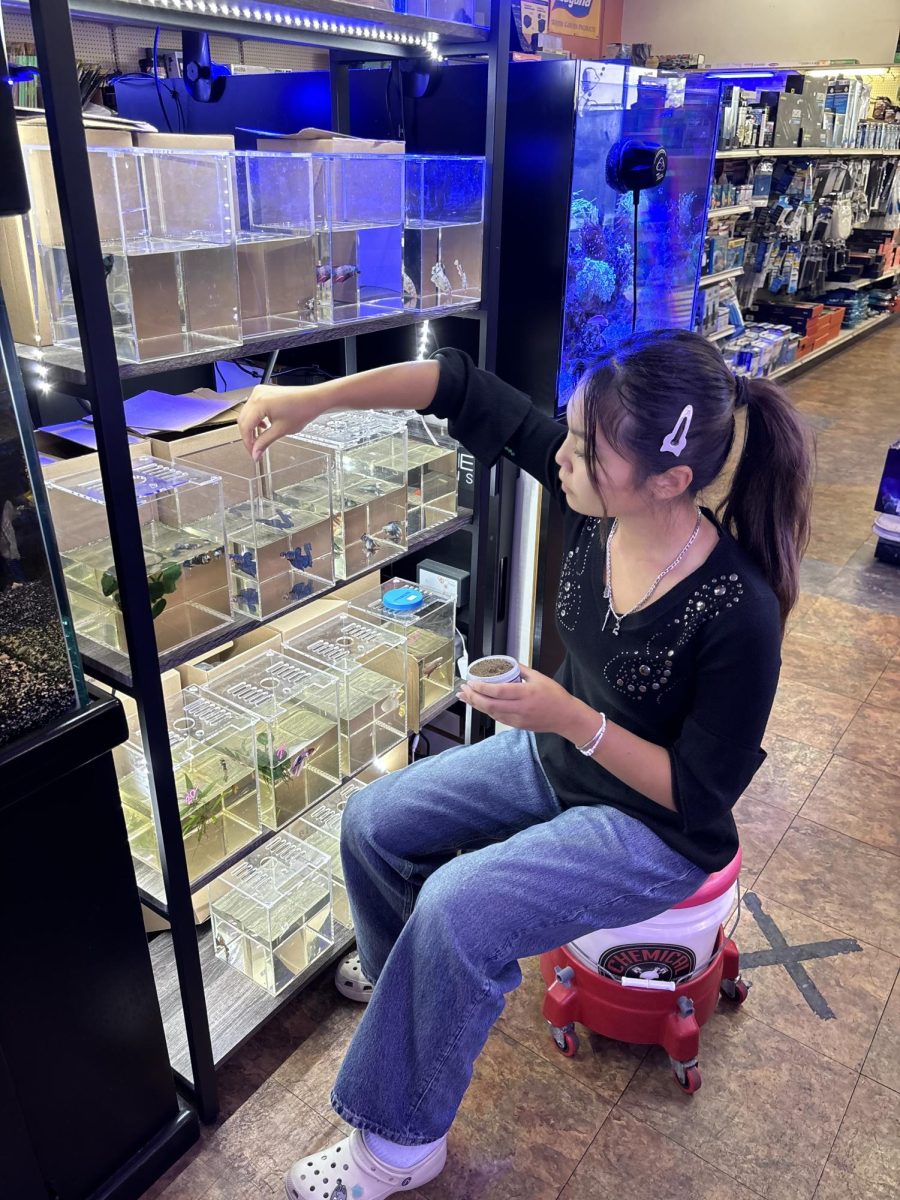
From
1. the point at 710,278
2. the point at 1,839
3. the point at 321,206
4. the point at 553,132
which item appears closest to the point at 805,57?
the point at 710,278

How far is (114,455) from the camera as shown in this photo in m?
1.11

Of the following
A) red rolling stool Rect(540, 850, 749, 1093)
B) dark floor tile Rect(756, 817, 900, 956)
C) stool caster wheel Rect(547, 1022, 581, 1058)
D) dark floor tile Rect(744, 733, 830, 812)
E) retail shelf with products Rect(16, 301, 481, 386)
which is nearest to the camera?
retail shelf with products Rect(16, 301, 481, 386)

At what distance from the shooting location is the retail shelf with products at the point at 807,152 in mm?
4582

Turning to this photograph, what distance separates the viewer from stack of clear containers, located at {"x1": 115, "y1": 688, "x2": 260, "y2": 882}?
152cm

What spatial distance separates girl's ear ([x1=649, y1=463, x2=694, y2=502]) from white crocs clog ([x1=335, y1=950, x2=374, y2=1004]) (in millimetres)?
1098

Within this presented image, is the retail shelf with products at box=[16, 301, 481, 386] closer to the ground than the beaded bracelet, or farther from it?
farther from it

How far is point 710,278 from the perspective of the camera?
464 cm

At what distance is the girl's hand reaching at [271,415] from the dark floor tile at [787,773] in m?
1.54

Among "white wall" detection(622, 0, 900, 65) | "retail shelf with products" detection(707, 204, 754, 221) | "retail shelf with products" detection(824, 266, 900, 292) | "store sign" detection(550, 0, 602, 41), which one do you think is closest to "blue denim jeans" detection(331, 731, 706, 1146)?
"retail shelf with products" detection(707, 204, 754, 221)

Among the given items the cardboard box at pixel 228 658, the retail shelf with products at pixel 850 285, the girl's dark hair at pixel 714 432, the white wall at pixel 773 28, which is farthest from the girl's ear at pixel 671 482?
the retail shelf with products at pixel 850 285

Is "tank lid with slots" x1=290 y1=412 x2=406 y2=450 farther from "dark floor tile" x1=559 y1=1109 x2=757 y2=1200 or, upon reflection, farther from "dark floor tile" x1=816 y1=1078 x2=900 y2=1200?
"dark floor tile" x1=816 y1=1078 x2=900 y2=1200

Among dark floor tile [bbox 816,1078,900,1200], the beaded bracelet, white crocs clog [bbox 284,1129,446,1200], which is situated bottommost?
dark floor tile [bbox 816,1078,900,1200]

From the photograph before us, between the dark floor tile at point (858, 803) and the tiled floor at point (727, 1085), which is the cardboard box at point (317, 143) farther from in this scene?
the dark floor tile at point (858, 803)

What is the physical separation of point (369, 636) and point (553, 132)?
1.11 metres
